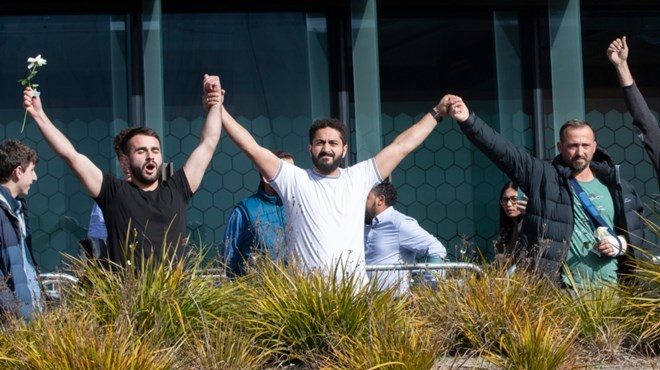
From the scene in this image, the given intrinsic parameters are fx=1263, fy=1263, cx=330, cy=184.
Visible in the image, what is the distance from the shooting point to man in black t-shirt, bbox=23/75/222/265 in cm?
680

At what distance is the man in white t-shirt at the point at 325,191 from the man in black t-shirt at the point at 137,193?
0.44 m

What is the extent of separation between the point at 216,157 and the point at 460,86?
2.45 metres

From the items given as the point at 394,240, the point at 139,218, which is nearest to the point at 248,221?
the point at 394,240

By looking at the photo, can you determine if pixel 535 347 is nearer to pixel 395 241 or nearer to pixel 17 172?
pixel 395 241

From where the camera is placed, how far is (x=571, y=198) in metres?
7.75

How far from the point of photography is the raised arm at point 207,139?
23.7ft

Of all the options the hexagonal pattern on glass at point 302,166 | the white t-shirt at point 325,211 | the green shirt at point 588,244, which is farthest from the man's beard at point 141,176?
the hexagonal pattern on glass at point 302,166

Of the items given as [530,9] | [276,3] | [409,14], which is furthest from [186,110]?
[530,9]

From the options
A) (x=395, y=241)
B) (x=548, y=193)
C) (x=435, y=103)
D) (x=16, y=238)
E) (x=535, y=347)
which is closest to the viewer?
(x=535, y=347)

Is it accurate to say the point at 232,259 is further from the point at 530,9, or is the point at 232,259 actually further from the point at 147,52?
the point at 530,9

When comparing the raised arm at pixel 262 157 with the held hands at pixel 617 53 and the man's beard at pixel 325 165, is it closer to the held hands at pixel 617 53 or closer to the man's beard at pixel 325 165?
the man's beard at pixel 325 165

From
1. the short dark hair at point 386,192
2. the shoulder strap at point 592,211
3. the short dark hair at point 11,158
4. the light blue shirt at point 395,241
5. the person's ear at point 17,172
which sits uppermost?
the short dark hair at point 11,158

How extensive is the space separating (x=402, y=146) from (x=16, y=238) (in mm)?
2340

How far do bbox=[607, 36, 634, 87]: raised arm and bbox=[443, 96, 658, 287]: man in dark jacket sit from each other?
1.64ft
